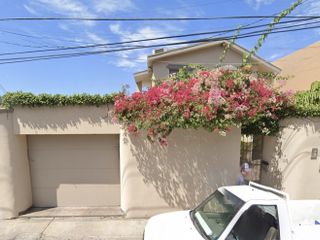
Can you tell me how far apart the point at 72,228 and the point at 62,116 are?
2.58 metres

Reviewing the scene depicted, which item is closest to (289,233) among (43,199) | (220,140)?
(220,140)

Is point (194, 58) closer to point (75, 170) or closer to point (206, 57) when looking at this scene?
point (206, 57)

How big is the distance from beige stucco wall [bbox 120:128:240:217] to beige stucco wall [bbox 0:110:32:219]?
8.60 ft

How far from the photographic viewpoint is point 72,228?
514 centimetres

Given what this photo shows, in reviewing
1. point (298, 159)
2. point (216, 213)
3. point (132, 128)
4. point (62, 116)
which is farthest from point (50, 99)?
point (298, 159)

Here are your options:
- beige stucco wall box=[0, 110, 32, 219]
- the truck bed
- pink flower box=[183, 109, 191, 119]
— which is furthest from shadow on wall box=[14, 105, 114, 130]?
the truck bed

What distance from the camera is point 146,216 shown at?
5.75m

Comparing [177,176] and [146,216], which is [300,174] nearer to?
[177,176]

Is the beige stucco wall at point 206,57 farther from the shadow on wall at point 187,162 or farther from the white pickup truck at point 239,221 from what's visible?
the white pickup truck at point 239,221

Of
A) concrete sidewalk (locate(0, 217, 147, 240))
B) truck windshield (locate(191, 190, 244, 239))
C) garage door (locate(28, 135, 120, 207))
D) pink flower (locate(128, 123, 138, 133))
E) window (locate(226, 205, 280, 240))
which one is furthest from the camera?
garage door (locate(28, 135, 120, 207))

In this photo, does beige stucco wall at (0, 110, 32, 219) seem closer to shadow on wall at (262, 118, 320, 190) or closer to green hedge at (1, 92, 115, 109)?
green hedge at (1, 92, 115, 109)

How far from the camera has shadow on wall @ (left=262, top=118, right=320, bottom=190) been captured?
5703 mm

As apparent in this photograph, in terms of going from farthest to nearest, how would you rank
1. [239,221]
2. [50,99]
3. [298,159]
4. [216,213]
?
[298,159] < [50,99] < [216,213] < [239,221]

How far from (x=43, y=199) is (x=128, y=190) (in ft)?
8.29
